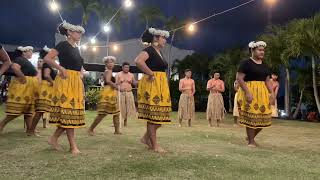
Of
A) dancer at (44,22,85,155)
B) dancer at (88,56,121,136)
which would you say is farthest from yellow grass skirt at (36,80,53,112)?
dancer at (44,22,85,155)

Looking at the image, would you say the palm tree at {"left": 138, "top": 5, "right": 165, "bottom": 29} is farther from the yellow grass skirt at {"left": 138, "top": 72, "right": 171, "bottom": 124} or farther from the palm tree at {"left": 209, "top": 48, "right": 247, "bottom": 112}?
the yellow grass skirt at {"left": 138, "top": 72, "right": 171, "bottom": 124}

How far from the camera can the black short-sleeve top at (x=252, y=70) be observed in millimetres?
6969

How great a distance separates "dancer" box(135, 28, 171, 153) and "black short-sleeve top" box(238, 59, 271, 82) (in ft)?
5.26

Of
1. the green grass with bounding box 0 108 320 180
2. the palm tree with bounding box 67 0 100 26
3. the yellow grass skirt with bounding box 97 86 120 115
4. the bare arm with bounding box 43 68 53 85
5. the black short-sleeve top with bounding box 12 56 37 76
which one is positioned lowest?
the green grass with bounding box 0 108 320 180

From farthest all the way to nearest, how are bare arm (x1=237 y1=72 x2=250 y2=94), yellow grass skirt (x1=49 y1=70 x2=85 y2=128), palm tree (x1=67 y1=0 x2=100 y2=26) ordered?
1. palm tree (x1=67 y1=0 x2=100 y2=26)
2. bare arm (x1=237 y1=72 x2=250 y2=94)
3. yellow grass skirt (x1=49 y1=70 x2=85 y2=128)

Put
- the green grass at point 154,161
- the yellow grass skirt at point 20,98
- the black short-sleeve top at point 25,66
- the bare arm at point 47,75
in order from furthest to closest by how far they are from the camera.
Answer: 1. the black short-sleeve top at point 25,66
2. the yellow grass skirt at point 20,98
3. the bare arm at point 47,75
4. the green grass at point 154,161

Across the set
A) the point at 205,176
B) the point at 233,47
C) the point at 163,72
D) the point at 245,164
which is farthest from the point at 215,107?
the point at 233,47

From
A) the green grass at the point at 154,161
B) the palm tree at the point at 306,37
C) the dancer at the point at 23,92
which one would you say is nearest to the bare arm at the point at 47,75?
the dancer at the point at 23,92

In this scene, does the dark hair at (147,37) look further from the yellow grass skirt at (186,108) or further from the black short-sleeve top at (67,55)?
the yellow grass skirt at (186,108)

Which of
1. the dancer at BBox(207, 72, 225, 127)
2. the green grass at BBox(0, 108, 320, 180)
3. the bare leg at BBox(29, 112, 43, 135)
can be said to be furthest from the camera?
the dancer at BBox(207, 72, 225, 127)

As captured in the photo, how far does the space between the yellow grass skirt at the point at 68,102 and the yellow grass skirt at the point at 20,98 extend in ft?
7.22

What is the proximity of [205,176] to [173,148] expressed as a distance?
2.07 meters

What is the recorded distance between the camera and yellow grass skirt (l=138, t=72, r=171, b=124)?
19.5 feet

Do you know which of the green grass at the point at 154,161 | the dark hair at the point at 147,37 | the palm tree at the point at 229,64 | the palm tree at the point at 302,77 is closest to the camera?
the green grass at the point at 154,161
